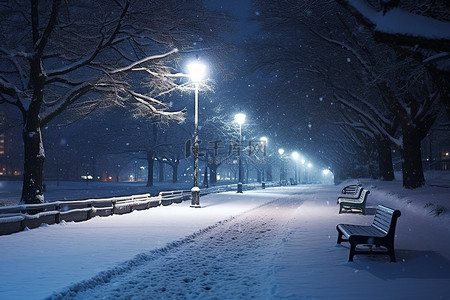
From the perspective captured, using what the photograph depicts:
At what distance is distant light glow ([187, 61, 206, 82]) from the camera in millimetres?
19500

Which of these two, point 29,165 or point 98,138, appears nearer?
point 29,165

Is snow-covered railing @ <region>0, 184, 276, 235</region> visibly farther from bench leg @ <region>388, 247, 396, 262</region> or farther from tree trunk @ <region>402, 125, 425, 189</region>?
tree trunk @ <region>402, 125, 425, 189</region>

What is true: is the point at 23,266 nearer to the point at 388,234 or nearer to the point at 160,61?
the point at 388,234

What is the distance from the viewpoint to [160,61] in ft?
59.0

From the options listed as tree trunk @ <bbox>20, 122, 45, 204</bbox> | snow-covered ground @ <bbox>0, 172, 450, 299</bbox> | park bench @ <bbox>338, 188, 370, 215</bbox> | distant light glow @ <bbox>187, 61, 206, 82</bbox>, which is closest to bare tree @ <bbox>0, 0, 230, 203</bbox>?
tree trunk @ <bbox>20, 122, 45, 204</bbox>

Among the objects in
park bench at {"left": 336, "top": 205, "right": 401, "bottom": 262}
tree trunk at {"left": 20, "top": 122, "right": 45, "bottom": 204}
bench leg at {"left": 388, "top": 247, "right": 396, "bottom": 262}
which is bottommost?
bench leg at {"left": 388, "top": 247, "right": 396, "bottom": 262}

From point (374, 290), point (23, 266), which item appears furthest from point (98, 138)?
point (374, 290)

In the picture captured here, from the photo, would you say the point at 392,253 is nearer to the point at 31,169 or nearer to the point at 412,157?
the point at 31,169

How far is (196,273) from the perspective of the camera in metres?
7.29

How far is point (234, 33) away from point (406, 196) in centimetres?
1099

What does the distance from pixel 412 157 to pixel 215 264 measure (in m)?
17.8

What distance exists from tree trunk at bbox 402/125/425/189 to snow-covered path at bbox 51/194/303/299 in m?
14.0

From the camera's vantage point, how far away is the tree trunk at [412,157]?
22.1 meters

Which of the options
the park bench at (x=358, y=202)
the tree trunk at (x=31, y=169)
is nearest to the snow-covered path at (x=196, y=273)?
the park bench at (x=358, y=202)
